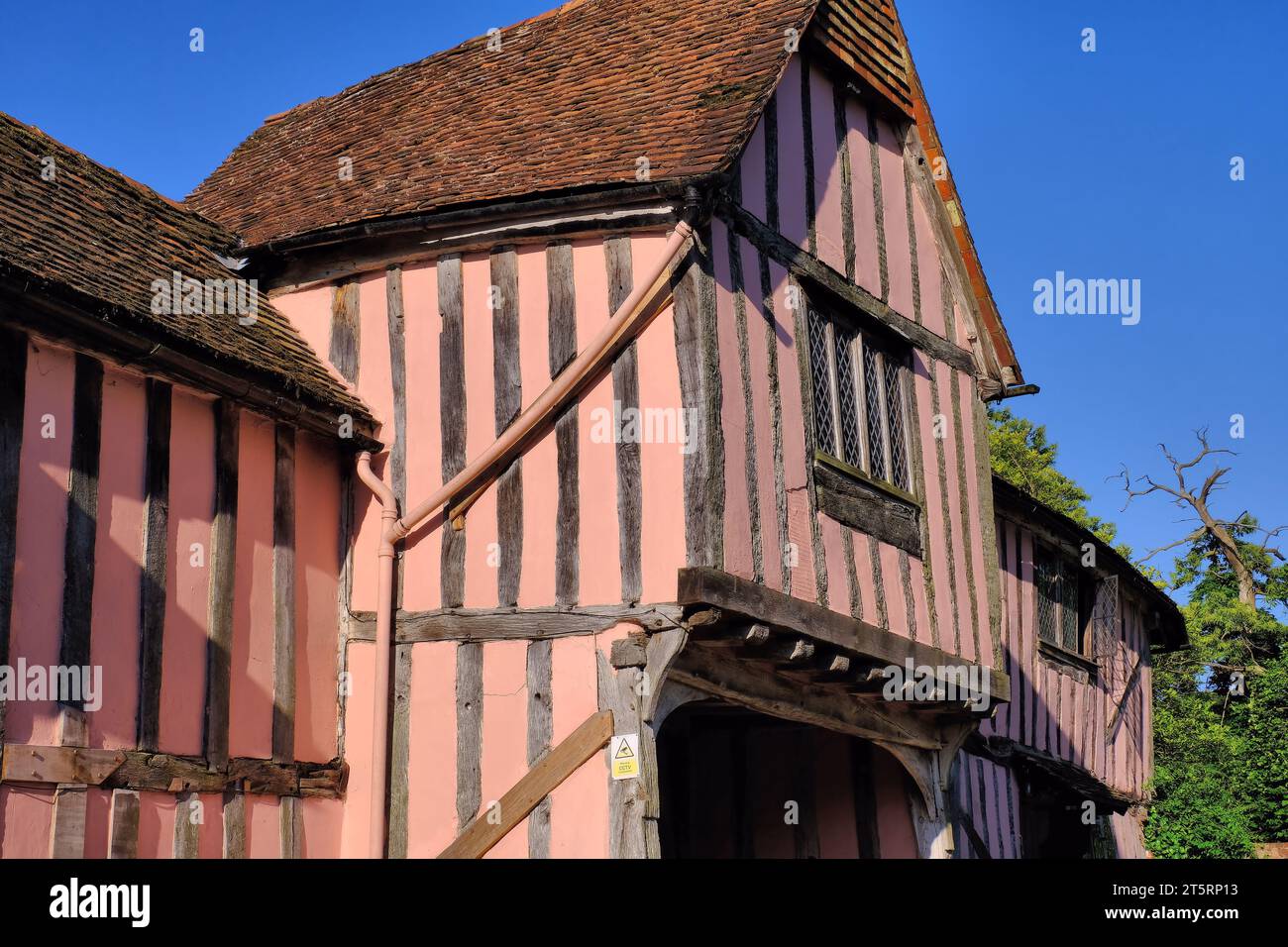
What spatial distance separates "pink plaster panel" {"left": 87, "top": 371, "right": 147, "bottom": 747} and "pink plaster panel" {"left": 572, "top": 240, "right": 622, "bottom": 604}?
7.65 feet

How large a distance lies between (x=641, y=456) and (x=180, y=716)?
9.06ft

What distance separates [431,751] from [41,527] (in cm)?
252

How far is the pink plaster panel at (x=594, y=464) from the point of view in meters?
8.28

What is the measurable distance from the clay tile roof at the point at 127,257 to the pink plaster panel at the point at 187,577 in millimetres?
374

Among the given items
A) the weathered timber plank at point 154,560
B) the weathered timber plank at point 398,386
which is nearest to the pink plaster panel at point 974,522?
the weathered timber plank at point 398,386

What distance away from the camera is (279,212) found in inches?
412

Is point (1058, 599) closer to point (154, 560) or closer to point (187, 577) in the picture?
point (187, 577)

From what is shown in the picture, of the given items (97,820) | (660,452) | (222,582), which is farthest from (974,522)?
(97,820)

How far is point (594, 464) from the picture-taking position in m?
8.48

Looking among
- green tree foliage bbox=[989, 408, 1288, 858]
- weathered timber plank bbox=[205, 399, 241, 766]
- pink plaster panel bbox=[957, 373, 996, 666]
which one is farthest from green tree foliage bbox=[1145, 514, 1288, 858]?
weathered timber plank bbox=[205, 399, 241, 766]

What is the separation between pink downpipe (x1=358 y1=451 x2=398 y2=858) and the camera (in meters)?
8.41
